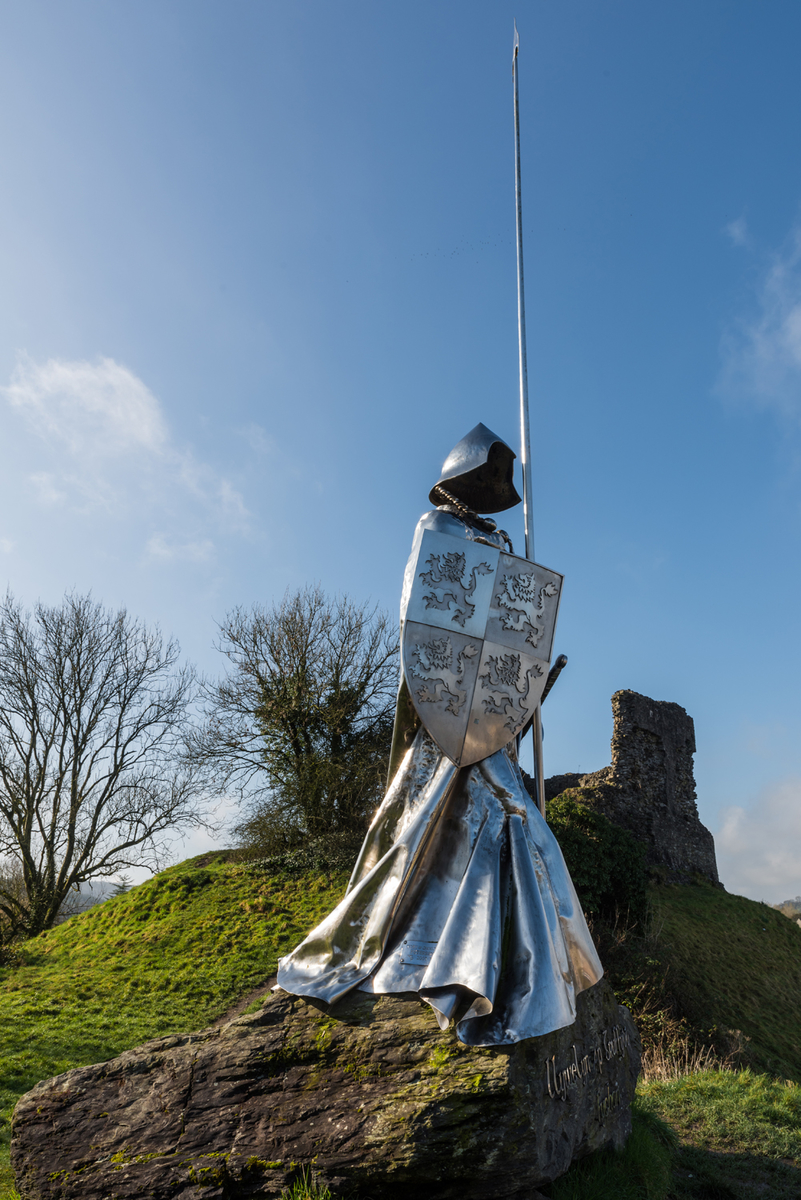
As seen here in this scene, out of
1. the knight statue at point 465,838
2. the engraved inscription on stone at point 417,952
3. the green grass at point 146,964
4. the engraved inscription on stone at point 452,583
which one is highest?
the engraved inscription on stone at point 452,583

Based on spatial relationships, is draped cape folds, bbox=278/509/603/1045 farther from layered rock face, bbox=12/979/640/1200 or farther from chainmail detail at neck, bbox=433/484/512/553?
chainmail detail at neck, bbox=433/484/512/553

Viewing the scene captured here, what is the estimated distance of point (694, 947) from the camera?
14.0 metres

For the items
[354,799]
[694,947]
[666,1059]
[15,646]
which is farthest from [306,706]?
[666,1059]

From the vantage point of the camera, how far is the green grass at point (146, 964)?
27.7 feet

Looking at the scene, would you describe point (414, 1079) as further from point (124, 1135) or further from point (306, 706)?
point (306, 706)

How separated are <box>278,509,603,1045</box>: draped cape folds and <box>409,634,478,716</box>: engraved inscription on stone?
0.96 feet

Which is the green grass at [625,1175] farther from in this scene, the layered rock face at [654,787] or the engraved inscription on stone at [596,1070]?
the layered rock face at [654,787]

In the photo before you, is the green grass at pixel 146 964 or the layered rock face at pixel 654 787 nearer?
the green grass at pixel 146 964

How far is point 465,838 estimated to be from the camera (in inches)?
124

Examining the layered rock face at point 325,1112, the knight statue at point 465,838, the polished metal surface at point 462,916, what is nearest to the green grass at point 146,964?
the layered rock face at point 325,1112

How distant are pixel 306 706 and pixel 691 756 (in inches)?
527

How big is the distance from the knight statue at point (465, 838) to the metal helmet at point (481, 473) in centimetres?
2

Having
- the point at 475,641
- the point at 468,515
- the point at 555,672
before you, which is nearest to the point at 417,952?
the point at 475,641

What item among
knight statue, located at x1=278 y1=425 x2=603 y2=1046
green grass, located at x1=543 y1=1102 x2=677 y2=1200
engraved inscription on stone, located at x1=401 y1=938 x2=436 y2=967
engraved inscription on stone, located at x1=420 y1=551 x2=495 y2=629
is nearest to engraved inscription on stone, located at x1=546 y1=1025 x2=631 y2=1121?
green grass, located at x1=543 y1=1102 x2=677 y2=1200
